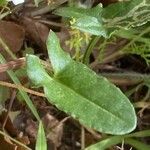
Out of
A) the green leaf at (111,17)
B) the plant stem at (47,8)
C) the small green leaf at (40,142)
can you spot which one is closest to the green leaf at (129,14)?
the green leaf at (111,17)

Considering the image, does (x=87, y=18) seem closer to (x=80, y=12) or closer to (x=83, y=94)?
(x=80, y=12)

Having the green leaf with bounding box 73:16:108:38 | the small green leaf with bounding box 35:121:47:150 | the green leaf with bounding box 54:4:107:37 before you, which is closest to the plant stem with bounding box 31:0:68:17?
the green leaf with bounding box 54:4:107:37

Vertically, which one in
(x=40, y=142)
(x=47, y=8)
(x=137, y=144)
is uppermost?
(x=47, y=8)

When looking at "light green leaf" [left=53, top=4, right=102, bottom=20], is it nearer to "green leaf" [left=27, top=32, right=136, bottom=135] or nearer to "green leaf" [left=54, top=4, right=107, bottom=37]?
"green leaf" [left=54, top=4, right=107, bottom=37]

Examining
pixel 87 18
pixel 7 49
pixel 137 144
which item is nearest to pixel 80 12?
pixel 87 18

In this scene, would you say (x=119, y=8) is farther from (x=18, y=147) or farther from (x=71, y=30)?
(x=18, y=147)

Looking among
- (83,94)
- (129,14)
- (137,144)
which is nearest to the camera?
(83,94)

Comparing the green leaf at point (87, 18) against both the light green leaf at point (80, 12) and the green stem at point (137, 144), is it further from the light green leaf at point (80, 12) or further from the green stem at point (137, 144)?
the green stem at point (137, 144)

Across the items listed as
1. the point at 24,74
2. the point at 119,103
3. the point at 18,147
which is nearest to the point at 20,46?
the point at 24,74
